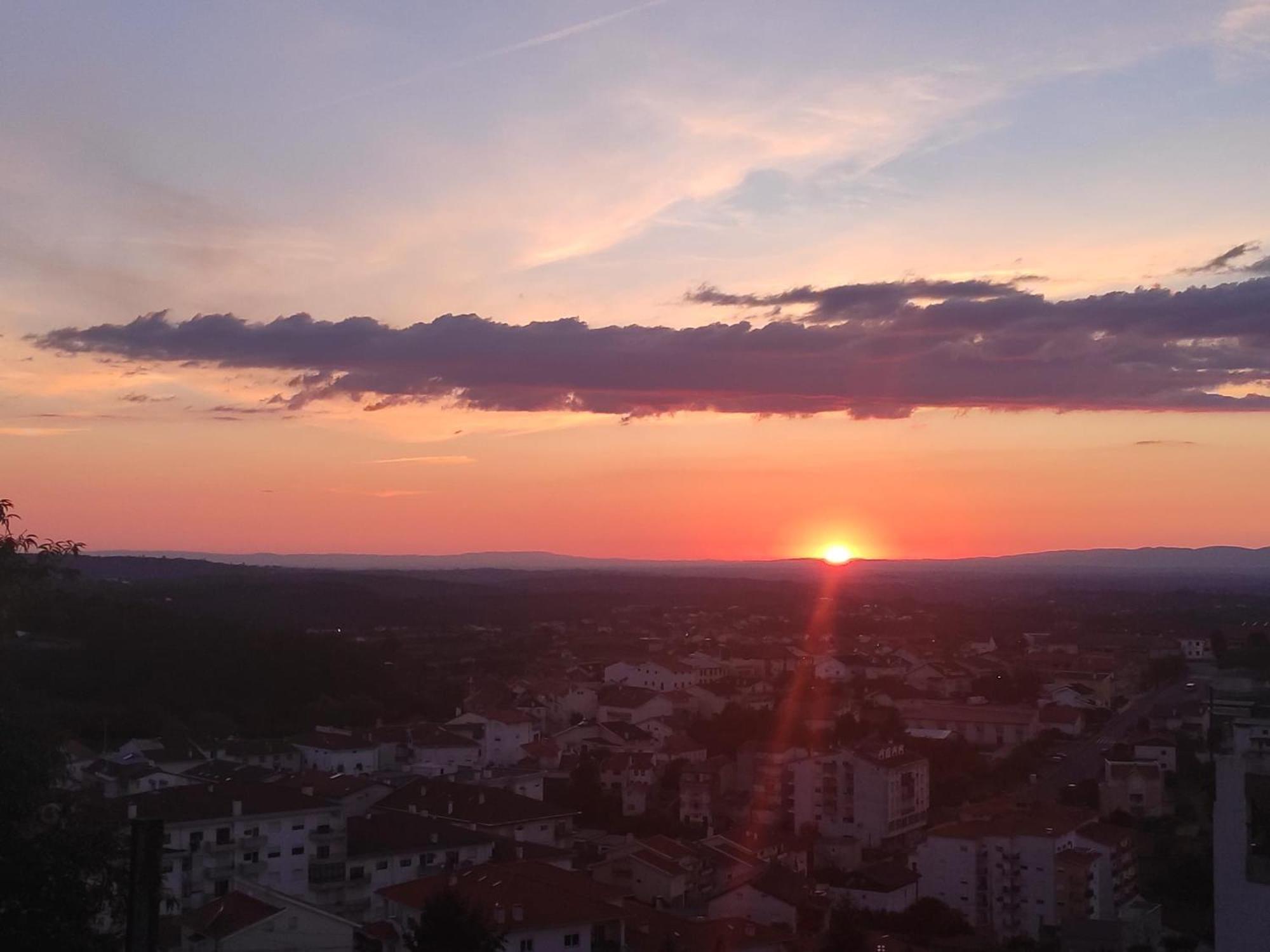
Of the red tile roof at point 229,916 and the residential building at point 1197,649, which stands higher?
the red tile roof at point 229,916

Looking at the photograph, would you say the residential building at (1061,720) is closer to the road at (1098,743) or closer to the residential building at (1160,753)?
Result: the road at (1098,743)

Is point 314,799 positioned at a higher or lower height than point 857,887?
higher

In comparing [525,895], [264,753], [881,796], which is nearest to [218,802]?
[525,895]

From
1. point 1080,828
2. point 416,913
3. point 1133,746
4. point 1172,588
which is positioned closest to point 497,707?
point 1133,746

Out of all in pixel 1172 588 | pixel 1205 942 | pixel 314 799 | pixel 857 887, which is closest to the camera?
pixel 1205 942

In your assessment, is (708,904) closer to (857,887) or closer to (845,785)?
(857,887)

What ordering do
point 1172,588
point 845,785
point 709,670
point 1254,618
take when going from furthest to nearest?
point 1172,588, point 1254,618, point 709,670, point 845,785

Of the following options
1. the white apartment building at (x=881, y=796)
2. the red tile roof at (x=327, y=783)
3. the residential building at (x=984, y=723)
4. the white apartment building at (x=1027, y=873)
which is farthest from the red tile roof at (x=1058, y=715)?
the red tile roof at (x=327, y=783)

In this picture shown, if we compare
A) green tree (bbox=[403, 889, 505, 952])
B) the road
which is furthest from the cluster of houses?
green tree (bbox=[403, 889, 505, 952])
